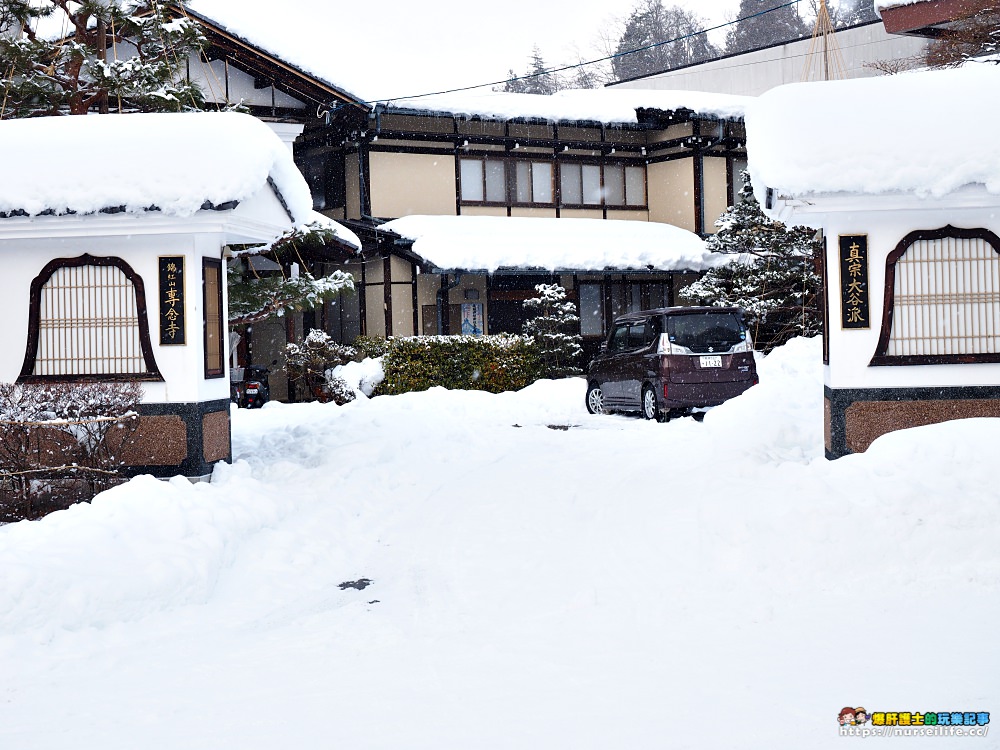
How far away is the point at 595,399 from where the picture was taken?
17.7 m

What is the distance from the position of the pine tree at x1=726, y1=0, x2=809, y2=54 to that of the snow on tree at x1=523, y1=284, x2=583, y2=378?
3184 centimetres

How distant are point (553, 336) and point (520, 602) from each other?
1599 cm

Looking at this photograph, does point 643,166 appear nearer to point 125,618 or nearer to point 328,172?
point 328,172

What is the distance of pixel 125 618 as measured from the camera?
6.60 meters

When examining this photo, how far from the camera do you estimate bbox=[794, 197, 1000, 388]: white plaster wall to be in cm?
962

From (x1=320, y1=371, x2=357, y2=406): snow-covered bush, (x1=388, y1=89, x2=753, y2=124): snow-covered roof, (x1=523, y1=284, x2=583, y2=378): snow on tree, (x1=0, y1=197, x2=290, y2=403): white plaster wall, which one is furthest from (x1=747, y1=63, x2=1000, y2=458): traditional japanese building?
(x1=388, y1=89, x2=753, y2=124): snow-covered roof

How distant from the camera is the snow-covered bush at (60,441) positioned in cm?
933

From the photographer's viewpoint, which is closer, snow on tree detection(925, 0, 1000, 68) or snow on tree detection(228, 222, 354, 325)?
snow on tree detection(925, 0, 1000, 68)

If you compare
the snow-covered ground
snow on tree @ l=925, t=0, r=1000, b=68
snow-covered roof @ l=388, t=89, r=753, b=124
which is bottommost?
the snow-covered ground

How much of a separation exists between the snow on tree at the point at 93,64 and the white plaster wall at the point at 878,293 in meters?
9.64

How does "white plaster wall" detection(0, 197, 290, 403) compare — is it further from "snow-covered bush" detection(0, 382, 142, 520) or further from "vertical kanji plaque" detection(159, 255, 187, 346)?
"snow-covered bush" detection(0, 382, 142, 520)

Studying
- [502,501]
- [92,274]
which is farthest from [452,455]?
[92,274]

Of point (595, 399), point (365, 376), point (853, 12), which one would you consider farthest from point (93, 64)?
point (853, 12)

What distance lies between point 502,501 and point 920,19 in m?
10.6
